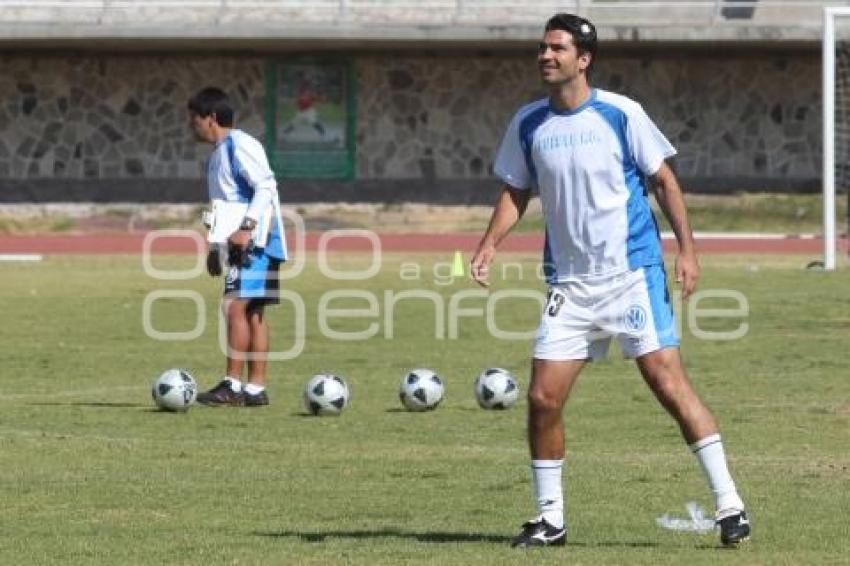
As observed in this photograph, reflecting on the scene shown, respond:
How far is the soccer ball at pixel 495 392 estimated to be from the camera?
14.5m

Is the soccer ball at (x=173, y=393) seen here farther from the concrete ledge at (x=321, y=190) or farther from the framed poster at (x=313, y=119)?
the framed poster at (x=313, y=119)

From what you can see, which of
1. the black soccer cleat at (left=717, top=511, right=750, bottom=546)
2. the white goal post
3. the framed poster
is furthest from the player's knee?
the framed poster

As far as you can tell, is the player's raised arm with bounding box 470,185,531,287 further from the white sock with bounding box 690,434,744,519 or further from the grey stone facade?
the grey stone facade

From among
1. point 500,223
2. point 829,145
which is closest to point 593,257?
point 500,223

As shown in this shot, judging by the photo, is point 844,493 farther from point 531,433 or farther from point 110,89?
point 110,89

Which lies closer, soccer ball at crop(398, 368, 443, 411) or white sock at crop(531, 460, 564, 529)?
white sock at crop(531, 460, 564, 529)

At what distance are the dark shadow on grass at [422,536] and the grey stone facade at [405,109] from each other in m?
31.3

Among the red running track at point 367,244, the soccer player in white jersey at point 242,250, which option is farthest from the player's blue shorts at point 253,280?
the red running track at point 367,244

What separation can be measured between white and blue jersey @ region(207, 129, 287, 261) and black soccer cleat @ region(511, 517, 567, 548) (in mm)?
6425

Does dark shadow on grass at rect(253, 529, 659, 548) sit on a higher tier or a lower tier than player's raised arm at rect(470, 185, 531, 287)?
lower

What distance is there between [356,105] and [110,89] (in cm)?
452

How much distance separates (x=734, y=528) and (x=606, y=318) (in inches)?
38.5

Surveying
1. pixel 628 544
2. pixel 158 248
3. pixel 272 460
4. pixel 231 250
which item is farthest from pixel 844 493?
pixel 158 248

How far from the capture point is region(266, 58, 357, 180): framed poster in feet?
133
